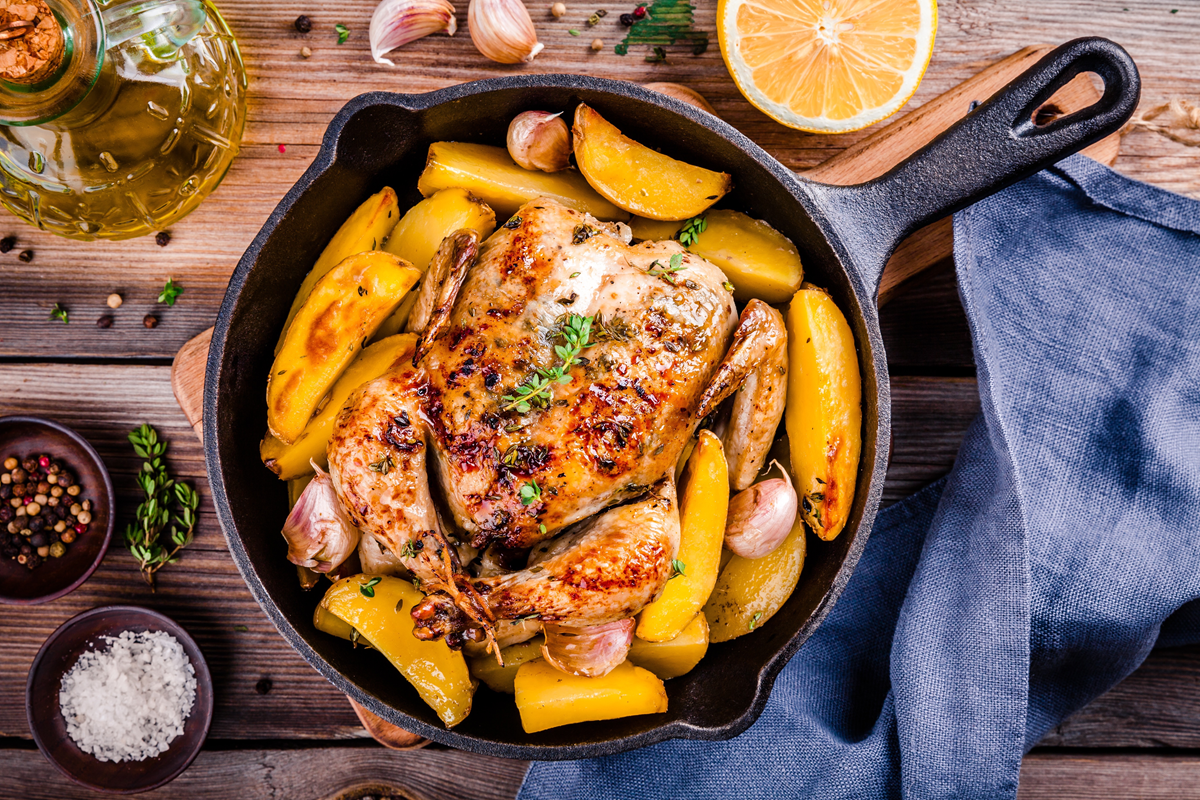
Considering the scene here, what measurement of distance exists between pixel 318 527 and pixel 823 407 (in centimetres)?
126

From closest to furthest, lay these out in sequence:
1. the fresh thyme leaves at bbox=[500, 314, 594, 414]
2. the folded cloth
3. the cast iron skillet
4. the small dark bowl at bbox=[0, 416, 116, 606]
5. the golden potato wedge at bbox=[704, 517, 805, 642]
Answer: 1. the fresh thyme leaves at bbox=[500, 314, 594, 414]
2. the cast iron skillet
3. the golden potato wedge at bbox=[704, 517, 805, 642]
4. the folded cloth
5. the small dark bowl at bbox=[0, 416, 116, 606]

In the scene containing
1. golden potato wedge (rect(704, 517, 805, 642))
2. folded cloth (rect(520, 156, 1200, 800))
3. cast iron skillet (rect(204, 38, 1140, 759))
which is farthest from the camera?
folded cloth (rect(520, 156, 1200, 800))

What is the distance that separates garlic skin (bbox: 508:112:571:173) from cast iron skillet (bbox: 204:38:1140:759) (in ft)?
0.21

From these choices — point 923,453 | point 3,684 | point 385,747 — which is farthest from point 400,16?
point 3,684

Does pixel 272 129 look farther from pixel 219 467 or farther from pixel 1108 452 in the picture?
pixel 1108 452

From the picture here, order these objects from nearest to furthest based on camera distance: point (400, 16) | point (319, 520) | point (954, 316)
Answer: point (319, 520)
point (400, 16)
point (954, 316)

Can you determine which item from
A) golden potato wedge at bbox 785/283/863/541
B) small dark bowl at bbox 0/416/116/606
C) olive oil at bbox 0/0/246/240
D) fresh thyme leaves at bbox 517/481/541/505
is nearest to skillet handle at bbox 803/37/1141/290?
golden potato wedge at bbox 785/283/863/541

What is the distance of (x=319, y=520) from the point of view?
1.93 metres

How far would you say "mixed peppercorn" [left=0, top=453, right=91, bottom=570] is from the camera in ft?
7.90

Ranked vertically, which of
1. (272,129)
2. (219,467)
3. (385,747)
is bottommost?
(385,747)

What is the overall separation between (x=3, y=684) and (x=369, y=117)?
2.23 meters

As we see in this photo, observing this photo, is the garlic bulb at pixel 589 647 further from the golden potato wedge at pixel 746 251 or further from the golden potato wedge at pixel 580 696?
the golden potato wedge at pixel 746 251

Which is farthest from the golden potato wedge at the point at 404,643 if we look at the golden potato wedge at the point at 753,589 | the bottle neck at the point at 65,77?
the bottle neck at the point at 65,77

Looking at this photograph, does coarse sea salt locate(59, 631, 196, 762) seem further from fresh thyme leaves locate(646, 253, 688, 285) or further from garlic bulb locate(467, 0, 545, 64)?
garlic bulb locate(467, 0, 545, 64)
